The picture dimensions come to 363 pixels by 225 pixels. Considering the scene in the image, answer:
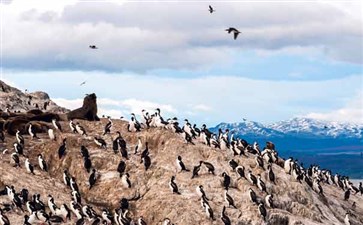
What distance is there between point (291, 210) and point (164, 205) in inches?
314

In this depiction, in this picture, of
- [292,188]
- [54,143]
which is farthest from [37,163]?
[292,188]

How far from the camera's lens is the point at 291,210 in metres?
48.4

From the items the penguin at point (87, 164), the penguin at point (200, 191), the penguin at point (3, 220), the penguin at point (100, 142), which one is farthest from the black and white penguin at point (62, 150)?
the penguin at point (200, 191)

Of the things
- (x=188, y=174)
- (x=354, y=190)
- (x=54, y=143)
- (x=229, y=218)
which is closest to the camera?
(x=229, y=218)

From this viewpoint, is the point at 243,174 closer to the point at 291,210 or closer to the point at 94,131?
the point at 291,210

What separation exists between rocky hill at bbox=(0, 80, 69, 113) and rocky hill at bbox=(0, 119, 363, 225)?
30493 mm

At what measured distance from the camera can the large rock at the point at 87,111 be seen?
201 ft

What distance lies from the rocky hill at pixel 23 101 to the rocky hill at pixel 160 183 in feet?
100

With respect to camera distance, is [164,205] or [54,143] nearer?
[164,205]

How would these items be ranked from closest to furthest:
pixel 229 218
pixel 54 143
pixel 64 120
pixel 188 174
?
1. pixel 229 218
2. pixel 188 174
3. pixel 54 143
4. pixel 64 120

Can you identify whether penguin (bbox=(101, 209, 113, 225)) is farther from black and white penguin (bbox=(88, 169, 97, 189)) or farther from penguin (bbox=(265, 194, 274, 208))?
penguin (bbox=(265, 194, 274, 208))

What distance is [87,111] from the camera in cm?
6147

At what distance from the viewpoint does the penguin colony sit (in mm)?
44375

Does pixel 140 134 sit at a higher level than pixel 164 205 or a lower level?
higher
